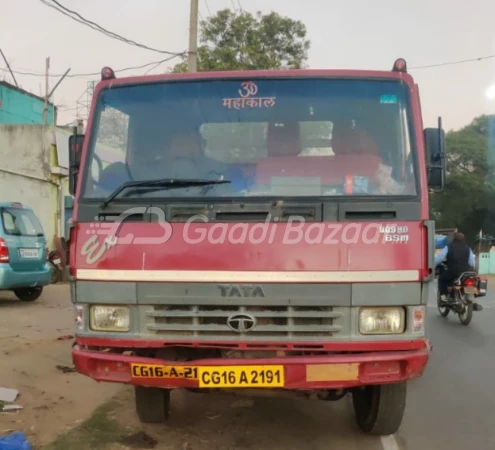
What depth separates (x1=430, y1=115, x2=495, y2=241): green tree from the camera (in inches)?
1426

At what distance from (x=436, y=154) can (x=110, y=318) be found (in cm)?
245

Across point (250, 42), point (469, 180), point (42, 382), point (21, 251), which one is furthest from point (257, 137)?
point (469, 180)

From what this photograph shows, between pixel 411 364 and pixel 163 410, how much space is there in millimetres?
1935

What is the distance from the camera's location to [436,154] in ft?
14.3

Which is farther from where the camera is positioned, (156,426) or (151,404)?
(156,426)

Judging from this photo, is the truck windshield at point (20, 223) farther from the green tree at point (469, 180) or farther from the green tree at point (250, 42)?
the green tree at point (469, 180)

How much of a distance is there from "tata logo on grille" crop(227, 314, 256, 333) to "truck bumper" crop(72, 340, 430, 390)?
20 centimetres

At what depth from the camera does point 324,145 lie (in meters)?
4.28

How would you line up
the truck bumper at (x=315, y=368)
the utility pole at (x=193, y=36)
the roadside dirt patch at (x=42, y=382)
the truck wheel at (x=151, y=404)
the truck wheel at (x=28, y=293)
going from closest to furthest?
the truck bumper at (x=315, y=368) → the truck wheel at (x=151, y=404) → the roadside dirt patch at (x=42, y=382) → the truck wheel at (x=28, y=293) → the utility pole at (x=193, y=36)

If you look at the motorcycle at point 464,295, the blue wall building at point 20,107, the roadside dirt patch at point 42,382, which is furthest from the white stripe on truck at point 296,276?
the blue wall building at point 20,107

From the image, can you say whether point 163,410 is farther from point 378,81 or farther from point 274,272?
point 378,81

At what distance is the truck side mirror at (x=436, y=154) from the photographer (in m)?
4.34

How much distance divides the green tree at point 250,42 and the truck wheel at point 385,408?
847 inches

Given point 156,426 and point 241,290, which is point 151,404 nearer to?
point 156,426
